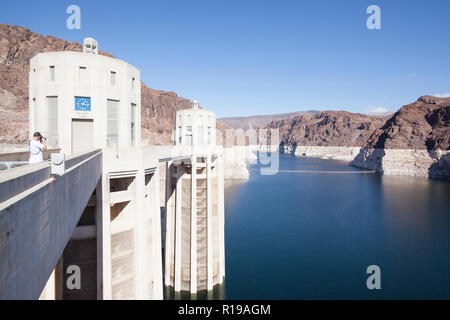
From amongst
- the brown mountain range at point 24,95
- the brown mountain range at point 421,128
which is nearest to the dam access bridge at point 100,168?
the brown mountain range at point 24,95

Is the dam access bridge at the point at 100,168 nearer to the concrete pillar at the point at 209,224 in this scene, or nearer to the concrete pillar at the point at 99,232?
the concrete pillar at the point at 99,232

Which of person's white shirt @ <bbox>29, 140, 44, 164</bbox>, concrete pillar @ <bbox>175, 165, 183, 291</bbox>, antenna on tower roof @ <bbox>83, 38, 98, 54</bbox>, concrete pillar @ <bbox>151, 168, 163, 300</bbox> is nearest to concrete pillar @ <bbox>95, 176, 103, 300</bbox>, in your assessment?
concrete pillar @ <bbox>151, 168, 163, 300</bbox>

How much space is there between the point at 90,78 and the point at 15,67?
300ft

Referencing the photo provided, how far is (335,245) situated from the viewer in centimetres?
3138

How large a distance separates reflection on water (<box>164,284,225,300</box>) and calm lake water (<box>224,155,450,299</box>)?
27 centimetres

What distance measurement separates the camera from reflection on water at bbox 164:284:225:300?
70.7ft

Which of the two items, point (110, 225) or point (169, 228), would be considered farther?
point (169, 228)

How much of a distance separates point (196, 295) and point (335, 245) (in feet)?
53.5

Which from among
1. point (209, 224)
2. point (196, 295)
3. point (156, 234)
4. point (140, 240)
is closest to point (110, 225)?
point (140, 240)

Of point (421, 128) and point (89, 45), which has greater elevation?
point (421, 128)

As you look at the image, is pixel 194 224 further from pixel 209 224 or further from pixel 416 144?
pixel 416 144

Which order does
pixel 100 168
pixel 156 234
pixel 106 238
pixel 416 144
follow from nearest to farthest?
pixel 100 168 < pixel 106 238 < pixel 156 234 < pixel 416 144
